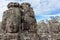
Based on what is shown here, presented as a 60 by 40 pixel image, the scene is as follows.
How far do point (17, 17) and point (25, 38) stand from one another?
1466 mm

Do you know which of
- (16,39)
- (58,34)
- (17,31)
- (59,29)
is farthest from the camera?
(59,29)

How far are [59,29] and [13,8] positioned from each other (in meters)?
10.7

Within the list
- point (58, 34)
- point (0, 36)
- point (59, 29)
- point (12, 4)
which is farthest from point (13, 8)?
point (59, 29)

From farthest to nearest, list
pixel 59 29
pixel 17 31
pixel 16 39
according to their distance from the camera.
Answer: pixel 59 29
pixel 17 31
pixel 16 39

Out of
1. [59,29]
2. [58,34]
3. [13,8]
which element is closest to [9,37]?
[13,8]

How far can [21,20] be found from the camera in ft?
43.8

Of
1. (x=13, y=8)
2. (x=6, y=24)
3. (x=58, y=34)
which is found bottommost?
(x=58, y=34)

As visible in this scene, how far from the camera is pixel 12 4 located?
13.5 metres

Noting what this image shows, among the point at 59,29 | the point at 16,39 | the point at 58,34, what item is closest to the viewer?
the point at 16,39

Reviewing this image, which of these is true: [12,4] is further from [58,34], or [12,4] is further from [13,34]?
[58,34]

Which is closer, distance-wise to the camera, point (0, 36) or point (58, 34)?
point (0, 36)

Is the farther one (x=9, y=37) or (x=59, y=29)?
(x=59, y=29)

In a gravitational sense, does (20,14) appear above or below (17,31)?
above

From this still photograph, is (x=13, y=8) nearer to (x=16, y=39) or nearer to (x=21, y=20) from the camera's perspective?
(x=21, y=20)
